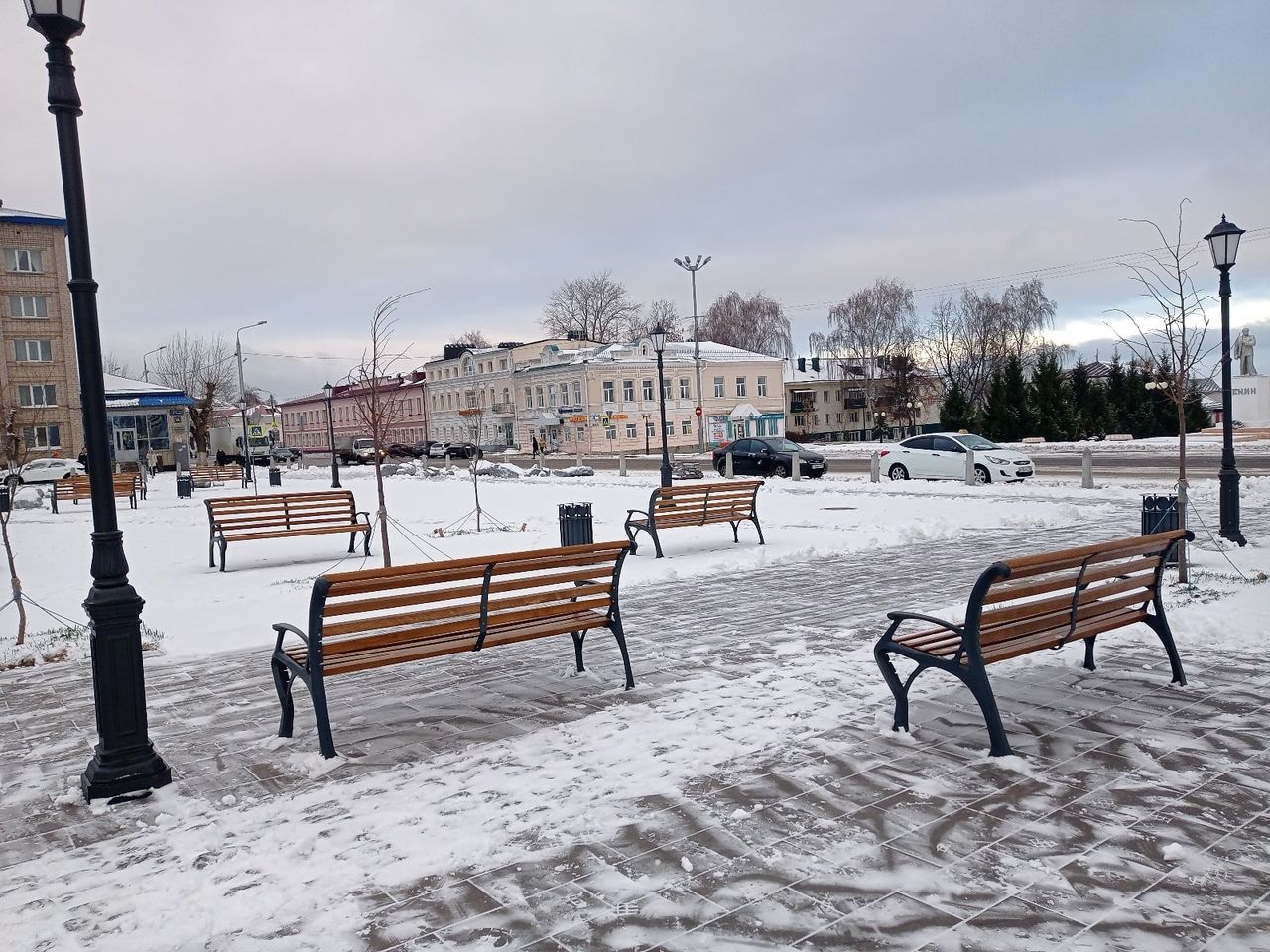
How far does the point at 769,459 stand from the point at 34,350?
159 feet

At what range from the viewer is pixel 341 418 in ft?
338

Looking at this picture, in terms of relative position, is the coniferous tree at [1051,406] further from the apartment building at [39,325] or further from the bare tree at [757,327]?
the apartment building at [39,325]

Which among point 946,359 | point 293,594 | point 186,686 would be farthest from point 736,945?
point 946,359

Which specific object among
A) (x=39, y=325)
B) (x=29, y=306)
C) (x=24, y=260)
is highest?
(x=24, y=260)

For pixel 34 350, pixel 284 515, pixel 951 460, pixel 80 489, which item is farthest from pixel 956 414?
pixel 34 350

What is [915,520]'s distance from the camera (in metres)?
15.0

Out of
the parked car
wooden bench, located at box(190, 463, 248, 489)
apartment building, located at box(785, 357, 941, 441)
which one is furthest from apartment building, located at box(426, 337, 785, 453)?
wooden bench, located at box(190, 463, 248, 489)

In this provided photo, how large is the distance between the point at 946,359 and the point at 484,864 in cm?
7313

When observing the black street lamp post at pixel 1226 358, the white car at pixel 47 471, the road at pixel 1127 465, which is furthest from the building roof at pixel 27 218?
the black street lamp post at pixel 1226 358

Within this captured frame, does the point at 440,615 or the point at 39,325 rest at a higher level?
the point at 39,325

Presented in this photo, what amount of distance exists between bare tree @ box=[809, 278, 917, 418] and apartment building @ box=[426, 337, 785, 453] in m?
6.83

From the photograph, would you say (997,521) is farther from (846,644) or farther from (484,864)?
(484,864)

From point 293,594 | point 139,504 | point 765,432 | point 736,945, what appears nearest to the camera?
point 736,945

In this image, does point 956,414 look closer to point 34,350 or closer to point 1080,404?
point 1080,404
